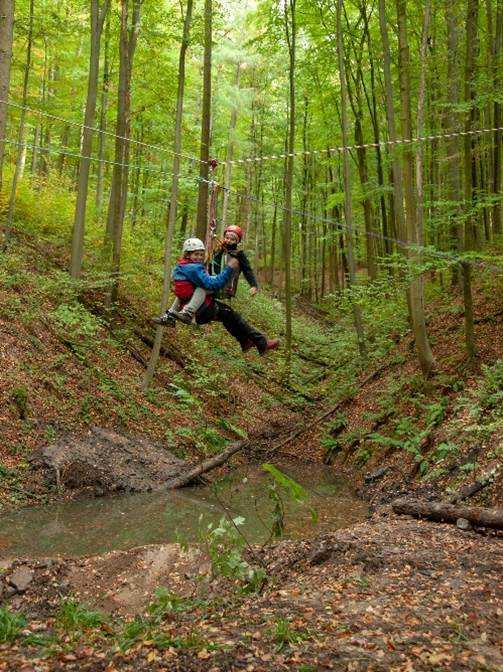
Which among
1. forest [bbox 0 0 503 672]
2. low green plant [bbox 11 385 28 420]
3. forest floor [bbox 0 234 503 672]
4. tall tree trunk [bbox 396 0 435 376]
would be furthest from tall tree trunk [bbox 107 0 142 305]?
tall tree trunk [bbox 396 0 435 376]

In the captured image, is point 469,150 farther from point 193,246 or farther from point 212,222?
point 193,246

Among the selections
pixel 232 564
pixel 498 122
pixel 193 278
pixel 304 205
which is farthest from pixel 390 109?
pixel 304 205

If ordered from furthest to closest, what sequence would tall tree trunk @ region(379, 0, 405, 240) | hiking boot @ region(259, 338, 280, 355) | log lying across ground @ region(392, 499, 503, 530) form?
tall tree trunk @ region(379, 0, 405, 240) < hiking boot @ region(259, 338, 280, 355) < log lying across ground @ region(392, 499, 503, 530)

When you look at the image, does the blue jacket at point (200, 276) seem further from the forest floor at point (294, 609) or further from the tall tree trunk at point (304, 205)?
the tall tree trunk at point (304, 205)

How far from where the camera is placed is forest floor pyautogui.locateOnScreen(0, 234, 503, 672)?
4438mm

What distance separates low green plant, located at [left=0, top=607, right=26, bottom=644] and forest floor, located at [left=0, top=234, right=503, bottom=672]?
0.02m

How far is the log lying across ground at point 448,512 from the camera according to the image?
6.99 metres

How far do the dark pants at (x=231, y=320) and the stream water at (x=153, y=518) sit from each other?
6.50 ft

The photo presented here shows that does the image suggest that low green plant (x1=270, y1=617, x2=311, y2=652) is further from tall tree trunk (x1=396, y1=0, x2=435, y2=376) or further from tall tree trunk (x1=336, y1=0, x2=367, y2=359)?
tall tree trunk (x1=336, y1=0, x2=367, y2=359)

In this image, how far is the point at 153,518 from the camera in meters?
9.27

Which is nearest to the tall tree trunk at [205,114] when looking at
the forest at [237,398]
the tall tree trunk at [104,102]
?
the forest at [237,398]

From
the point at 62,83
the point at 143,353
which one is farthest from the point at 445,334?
the point at 62,83

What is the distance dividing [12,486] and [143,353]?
259 inches

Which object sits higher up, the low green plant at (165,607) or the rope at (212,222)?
the rope at (212,222)
